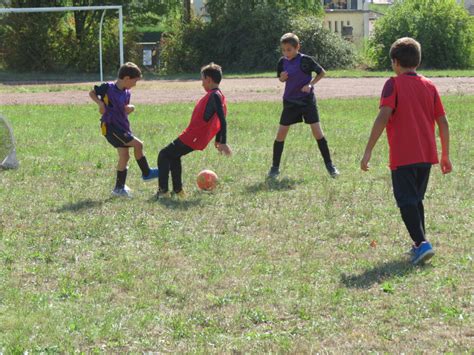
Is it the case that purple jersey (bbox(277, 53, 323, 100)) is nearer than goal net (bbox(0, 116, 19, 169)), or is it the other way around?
purple jersey (bbox(277, 53, 323, 100))

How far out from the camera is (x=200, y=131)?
9.78 metres

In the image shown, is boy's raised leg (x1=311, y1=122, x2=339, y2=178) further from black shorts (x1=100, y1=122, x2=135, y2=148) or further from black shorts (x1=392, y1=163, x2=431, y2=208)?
black shorts (x1=392, y1=163, x2=431, y2=208)

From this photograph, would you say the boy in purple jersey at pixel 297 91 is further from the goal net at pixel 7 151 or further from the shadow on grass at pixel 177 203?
the goal net at pixel 7 151

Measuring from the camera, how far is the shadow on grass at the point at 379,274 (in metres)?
6.21

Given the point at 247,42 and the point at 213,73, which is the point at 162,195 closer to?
the point at 213,73

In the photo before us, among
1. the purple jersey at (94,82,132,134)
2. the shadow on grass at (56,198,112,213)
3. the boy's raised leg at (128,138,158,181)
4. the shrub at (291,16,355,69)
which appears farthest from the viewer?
the shrub at (291,16,355,69)

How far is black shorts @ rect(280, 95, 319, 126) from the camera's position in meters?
11.0

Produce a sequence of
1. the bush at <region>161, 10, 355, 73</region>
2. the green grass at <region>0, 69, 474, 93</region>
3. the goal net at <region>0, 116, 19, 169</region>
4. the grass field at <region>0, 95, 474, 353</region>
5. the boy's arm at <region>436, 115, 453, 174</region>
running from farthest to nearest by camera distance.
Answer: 1. the bush at <region>161, 10, 355, 73</region>
2. the green grass at <region>0, 69, 474, 93</region>
3. the goal net at <region>0, 116, 19, 169</region>
4. the boy's arm at <region>436, 115, 453, 174</region>
5. the grass field at <region>0, 95, 474, 353</region>

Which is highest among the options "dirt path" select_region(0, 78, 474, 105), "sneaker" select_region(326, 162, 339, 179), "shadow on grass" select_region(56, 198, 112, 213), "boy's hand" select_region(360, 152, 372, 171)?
"boy's hand" select_region(360, 152, 372, 171)

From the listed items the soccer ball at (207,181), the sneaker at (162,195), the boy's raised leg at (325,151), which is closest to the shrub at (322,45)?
the boy's raised leg at (325,151)

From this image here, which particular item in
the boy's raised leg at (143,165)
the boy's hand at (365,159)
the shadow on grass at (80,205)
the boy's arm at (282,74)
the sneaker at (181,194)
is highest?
the boy's arm at (282,74)

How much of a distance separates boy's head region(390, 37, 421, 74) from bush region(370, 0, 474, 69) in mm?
30396

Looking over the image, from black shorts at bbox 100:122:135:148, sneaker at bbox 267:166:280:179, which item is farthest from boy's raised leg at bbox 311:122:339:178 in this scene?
black shorts at bbox 100:122:135:148

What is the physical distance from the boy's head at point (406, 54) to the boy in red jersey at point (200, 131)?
122 inches
